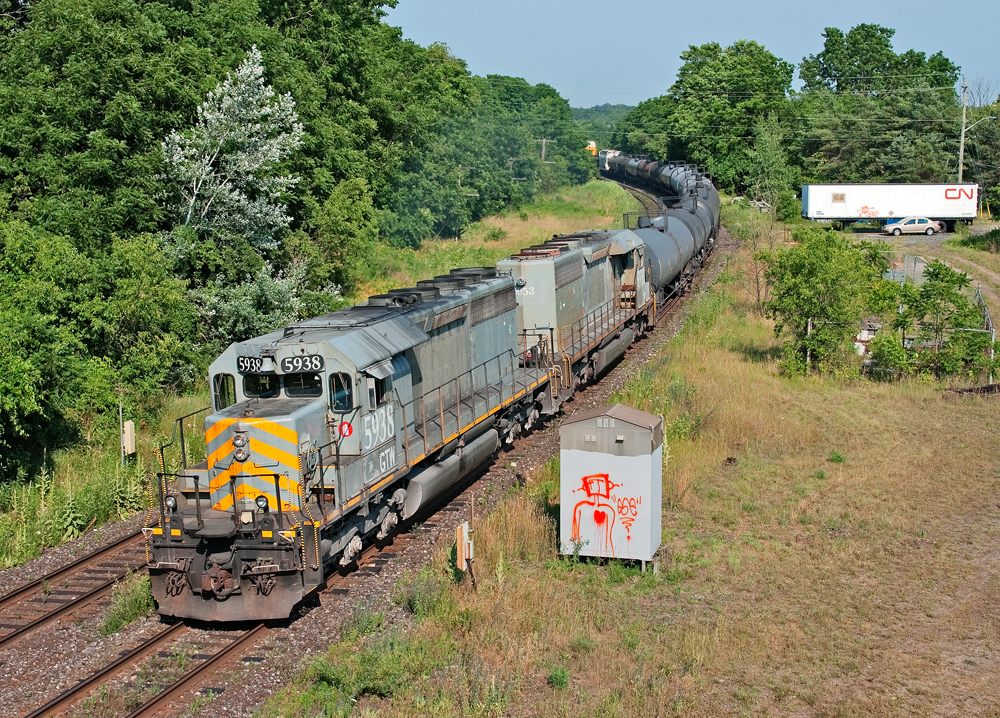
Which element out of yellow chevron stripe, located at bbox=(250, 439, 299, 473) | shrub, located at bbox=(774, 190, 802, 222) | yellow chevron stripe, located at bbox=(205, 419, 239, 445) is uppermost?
shrub, located at bbox=(774, 190, 802, 222)

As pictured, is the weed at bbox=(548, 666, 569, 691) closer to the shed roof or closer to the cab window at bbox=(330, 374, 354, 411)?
the shed roof

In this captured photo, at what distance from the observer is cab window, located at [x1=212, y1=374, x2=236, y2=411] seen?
11531 mm

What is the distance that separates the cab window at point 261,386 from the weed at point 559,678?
4.90m

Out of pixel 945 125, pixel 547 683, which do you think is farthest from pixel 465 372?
pixel 945 125

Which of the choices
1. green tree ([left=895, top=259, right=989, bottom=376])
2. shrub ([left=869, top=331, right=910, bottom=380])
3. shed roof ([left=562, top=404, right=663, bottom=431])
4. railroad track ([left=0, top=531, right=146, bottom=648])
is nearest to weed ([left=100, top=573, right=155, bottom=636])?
railroad track ([left=0, top=531, right=146, bottom=648])

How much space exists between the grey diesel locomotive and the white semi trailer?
38093 millimetres

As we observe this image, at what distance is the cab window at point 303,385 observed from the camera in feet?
37.6

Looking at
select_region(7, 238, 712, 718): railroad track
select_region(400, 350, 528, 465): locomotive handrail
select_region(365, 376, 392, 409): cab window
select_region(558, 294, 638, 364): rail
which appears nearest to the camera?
select_region(7, 238, 712, 718): railroad track

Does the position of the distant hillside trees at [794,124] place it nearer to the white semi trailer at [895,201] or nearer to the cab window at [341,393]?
the white semi trailer at [895,201]

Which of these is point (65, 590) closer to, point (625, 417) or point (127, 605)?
point (127, 605)

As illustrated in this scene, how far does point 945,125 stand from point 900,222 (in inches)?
703

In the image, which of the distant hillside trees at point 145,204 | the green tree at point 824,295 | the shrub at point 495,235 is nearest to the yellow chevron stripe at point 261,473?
the distant hillside trees at point 145,204

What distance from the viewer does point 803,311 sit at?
23.2 m

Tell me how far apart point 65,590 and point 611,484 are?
750 cm
